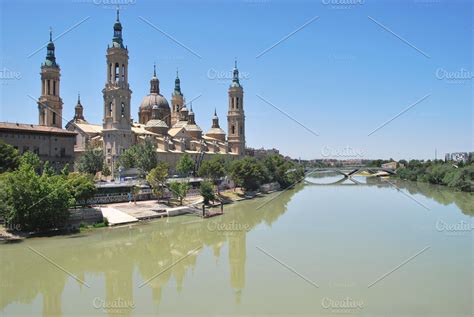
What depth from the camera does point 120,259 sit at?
15742 mm

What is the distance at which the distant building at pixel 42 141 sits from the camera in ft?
97.2

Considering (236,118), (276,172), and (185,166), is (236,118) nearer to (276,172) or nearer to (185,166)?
(276,172)

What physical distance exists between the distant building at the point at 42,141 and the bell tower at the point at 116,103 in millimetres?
4336

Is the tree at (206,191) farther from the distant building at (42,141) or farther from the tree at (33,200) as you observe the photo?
the distant building at (42,141)

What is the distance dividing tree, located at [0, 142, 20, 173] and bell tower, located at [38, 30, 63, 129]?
1858cm

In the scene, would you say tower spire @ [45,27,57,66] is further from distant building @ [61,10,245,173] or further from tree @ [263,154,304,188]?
tree @ [263,154,304,188]

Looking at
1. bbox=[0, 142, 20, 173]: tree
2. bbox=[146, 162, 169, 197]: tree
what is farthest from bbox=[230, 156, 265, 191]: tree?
bbox=[0, 142, 20, 173]: tree

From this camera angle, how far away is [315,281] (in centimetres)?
1255

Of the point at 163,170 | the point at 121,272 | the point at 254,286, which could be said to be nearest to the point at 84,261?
the point at 121,272

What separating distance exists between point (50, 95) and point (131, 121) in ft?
28.9

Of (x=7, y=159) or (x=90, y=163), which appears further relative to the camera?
(x=90, y=163)

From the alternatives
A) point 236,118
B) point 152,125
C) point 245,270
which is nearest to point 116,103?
point 152,125

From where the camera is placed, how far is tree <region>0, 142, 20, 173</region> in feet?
74.2

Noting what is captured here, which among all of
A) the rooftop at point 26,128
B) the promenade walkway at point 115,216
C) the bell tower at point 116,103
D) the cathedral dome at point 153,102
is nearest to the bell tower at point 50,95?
the bell tower at point 116,103
